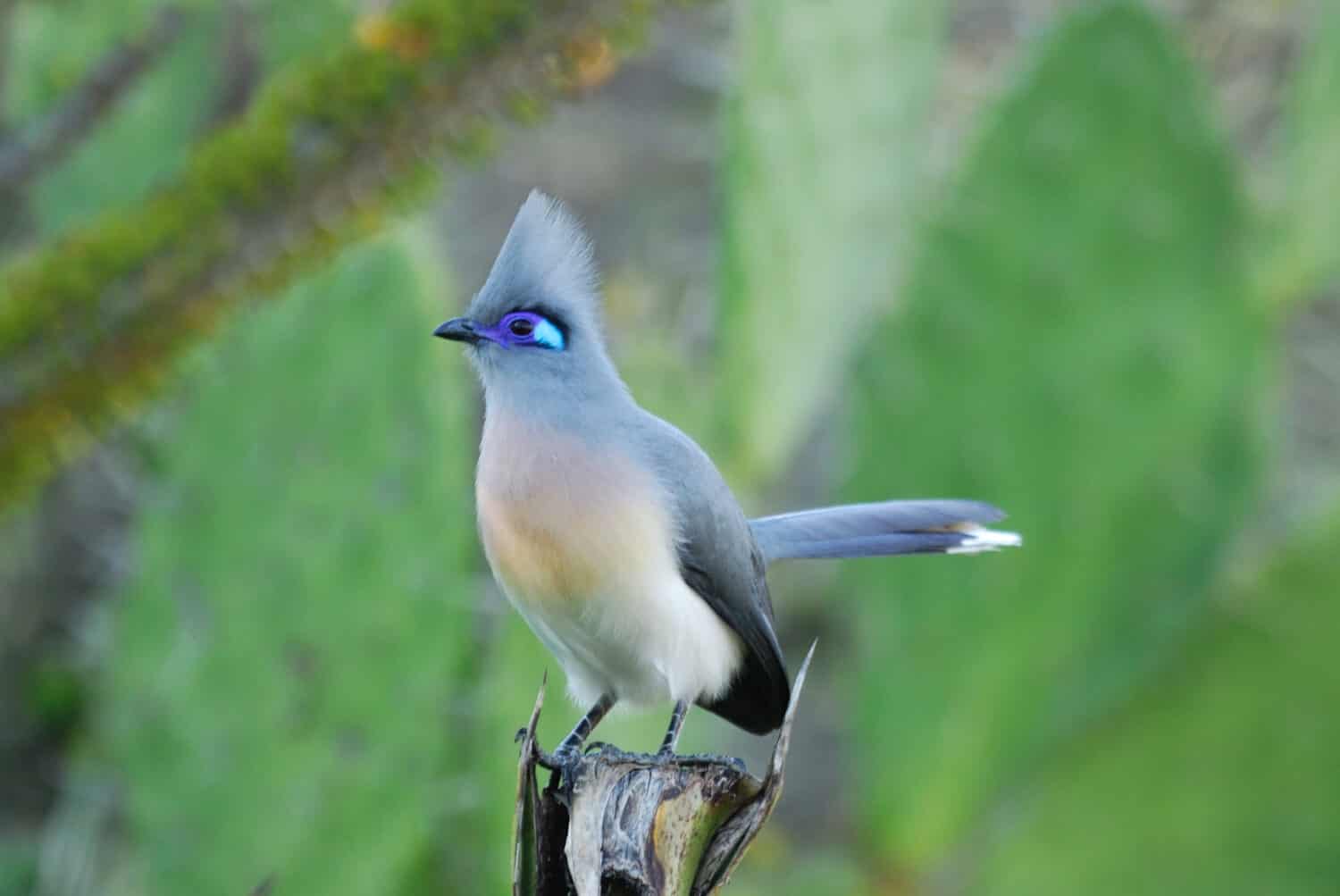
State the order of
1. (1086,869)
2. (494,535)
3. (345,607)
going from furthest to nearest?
(1086,869) < (345,607) < (494,535)

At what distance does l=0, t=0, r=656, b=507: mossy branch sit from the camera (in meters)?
2.94

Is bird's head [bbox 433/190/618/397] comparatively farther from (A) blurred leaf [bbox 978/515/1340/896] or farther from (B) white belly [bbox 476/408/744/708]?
(A) blurred leaf [bbox 978/515/1340/896]

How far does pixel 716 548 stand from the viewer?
212cm

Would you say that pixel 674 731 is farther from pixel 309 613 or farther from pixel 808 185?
pixel 808 185

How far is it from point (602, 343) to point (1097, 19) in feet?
5.35

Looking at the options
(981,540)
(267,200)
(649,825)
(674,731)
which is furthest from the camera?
(267,200)

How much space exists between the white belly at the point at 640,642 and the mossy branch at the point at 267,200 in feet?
3.68

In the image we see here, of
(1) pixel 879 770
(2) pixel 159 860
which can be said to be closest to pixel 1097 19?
(1) pixel 879 770

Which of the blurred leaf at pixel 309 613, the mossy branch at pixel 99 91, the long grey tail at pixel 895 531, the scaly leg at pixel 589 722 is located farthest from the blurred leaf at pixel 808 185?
the mossy branch at pixel 99 91

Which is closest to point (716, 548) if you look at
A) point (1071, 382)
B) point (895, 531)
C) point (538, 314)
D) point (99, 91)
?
point (895, 531)

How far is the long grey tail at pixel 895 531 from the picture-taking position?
221 centimetres

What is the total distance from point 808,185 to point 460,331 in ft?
4.25

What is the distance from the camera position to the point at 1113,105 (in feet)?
10.8

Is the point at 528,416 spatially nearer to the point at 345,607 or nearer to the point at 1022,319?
the point at 345,607
